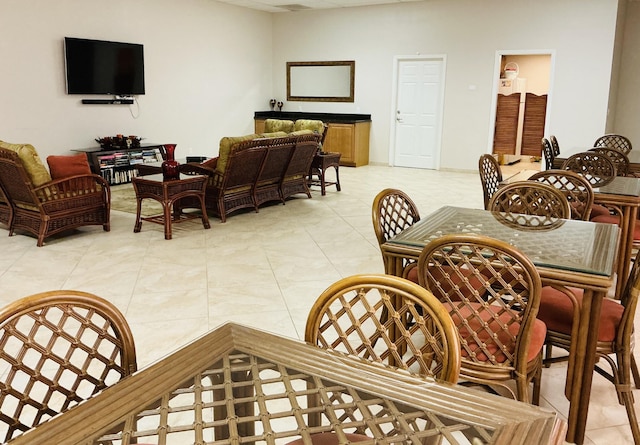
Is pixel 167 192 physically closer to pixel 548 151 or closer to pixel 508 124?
pixel 548 151

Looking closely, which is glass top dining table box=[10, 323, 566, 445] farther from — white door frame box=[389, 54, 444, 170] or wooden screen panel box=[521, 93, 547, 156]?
wooden screen panel box=[521, 93, 547, 156]

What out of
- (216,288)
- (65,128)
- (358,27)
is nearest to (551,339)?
(216,288)

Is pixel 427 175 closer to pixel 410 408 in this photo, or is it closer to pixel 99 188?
pixel 99 188

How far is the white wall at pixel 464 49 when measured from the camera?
880cm

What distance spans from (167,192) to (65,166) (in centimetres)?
96

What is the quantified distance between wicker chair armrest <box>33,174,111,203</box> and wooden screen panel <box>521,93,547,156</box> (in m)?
8.90

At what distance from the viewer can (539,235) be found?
8.55ft

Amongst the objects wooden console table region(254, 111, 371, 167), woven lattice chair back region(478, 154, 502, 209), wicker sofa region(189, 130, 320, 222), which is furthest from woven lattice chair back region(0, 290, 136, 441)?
wooden console table region(254, 111, 371, 167)

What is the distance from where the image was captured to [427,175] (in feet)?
31.9

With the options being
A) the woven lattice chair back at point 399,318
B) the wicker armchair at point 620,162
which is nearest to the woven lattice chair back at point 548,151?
the wicker armchair at point 620,162

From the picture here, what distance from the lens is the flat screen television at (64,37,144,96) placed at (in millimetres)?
7832

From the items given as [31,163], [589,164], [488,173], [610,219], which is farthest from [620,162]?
[31,163]

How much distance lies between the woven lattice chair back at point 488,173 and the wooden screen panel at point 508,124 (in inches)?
291

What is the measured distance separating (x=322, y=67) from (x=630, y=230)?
8281mm
